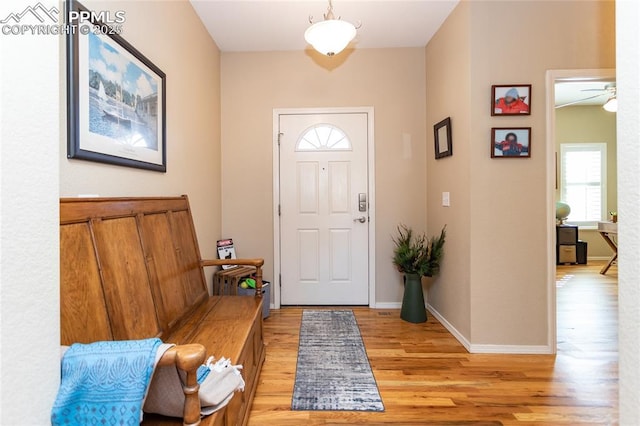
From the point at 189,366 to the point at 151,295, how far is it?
858 mm

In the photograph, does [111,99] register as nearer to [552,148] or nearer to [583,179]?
[552,148]

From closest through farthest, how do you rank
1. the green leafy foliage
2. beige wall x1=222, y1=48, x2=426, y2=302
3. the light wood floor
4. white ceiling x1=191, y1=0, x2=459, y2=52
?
the light wood floor < white ceiling x1=191, y1=0, x2=459, y2=52 < the green leafy foliage < beige wall x1=222, y1=48, x2=426, y2=302

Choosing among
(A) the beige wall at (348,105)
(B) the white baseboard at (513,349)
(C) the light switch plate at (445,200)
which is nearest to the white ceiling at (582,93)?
(A) the beige wall at (348,105)

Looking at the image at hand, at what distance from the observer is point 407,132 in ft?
11.2

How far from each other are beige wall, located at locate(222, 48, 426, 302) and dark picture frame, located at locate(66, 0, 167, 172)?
54.5 inches

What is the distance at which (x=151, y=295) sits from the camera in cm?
154

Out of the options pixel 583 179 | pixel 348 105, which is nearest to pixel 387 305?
pixel 348 105

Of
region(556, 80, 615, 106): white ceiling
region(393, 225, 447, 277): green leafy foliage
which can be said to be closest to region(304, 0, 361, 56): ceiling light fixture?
region(393, 225, 447, 277): green leafy foliage

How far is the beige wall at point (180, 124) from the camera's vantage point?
152 centimetres

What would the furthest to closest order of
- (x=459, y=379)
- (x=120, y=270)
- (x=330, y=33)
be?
(x=330, y=33), (x=459, y=379), (x=120, y=270)

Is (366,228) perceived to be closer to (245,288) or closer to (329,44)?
(245,288)

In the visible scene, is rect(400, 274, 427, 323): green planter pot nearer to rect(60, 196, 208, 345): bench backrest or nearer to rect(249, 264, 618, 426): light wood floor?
rect(249, 264, 618, 426): light wood floor

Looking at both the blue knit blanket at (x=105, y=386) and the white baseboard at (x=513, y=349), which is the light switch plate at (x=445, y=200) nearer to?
the white baseboard at (x=513, y=349)

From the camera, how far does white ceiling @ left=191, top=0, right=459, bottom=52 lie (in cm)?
262
